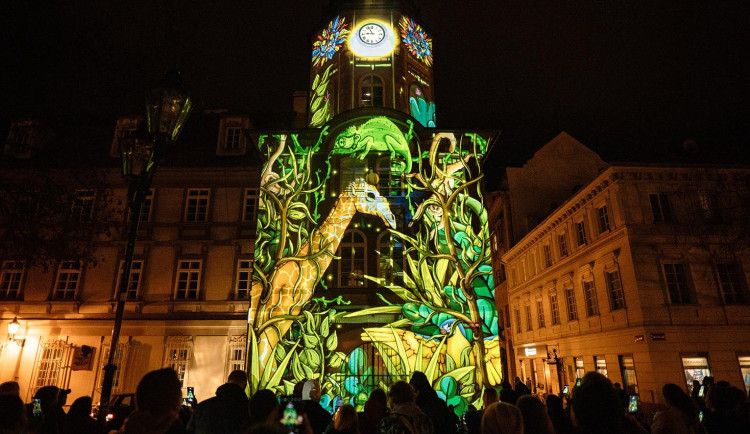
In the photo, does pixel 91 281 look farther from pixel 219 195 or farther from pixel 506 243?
pixel 506 243

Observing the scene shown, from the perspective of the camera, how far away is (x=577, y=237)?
76.2 ft

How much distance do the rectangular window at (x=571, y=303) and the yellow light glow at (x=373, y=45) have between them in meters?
16.1

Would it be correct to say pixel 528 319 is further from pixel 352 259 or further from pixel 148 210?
pixel 148 210

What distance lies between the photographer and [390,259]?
49.5 ft

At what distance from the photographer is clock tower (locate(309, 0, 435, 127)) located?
58.7 feet

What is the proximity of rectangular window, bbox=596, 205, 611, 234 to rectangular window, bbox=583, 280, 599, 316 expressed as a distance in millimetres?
2750

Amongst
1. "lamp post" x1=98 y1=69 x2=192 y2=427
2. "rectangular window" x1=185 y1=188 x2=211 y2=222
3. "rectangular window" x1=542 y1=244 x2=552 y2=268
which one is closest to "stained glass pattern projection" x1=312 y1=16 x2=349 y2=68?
"rectangular window" x1=185 y1=188 x2=211 y2=222

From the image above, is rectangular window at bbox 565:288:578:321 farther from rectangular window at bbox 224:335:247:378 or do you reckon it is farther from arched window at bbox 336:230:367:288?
rectangular window at bbox 224:335:247:378

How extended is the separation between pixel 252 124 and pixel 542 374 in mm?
22678

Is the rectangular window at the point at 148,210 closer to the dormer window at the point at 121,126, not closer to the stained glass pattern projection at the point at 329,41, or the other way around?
the dormer window at the point at 121,126

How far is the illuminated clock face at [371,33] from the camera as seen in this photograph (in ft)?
59.5

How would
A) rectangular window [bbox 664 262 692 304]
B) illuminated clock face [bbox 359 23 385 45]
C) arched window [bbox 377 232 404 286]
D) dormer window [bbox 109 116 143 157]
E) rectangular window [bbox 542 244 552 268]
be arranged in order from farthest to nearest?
rectangular window [bbox 542 244 552 268], dormer window [bbox 109 116 143 157], illuminated clock face [bbox 359 23 385 45], rectangular window [bbox 664 262 692 304], arched window [bbox 377 232 404 286]

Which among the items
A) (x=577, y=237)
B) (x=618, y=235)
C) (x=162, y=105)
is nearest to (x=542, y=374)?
(x=577, y=237)

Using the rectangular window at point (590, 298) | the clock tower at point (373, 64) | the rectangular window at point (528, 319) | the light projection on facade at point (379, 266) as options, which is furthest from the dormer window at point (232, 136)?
the rectangular window at point (528, 319)
